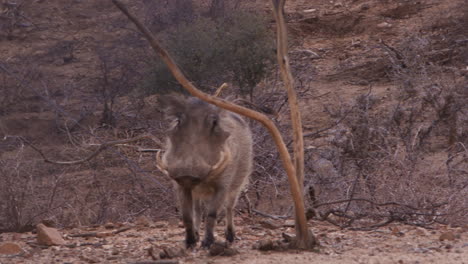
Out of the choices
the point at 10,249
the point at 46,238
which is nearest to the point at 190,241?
the point at 46,238

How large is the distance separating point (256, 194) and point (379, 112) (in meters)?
5.12

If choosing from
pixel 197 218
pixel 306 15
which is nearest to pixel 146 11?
pixel 306 15

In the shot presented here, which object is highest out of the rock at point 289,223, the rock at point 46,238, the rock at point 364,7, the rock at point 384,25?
the rock at point 364,7

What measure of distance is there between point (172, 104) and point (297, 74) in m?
7.42

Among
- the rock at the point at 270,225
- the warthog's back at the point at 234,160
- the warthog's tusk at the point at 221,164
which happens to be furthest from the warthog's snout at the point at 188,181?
the rock at the point at 270,225

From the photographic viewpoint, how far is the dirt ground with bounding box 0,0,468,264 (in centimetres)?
529

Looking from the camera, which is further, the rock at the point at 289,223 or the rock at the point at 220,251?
the rock at the point at 289,223

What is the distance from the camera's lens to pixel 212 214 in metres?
5.50

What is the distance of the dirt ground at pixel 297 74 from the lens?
208 inches

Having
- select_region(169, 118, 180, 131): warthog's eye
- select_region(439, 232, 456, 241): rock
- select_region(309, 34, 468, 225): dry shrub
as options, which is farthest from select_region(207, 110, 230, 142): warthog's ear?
select_region(439, 232, 456, 241): rock

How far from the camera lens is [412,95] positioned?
1229cm

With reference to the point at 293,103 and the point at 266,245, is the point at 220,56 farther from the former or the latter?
the point at 266,245

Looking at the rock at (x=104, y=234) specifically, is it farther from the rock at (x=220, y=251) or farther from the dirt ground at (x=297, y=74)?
the rock at (x=220, y=251)

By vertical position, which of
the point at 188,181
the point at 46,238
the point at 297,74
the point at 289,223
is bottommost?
the point at 289,223
